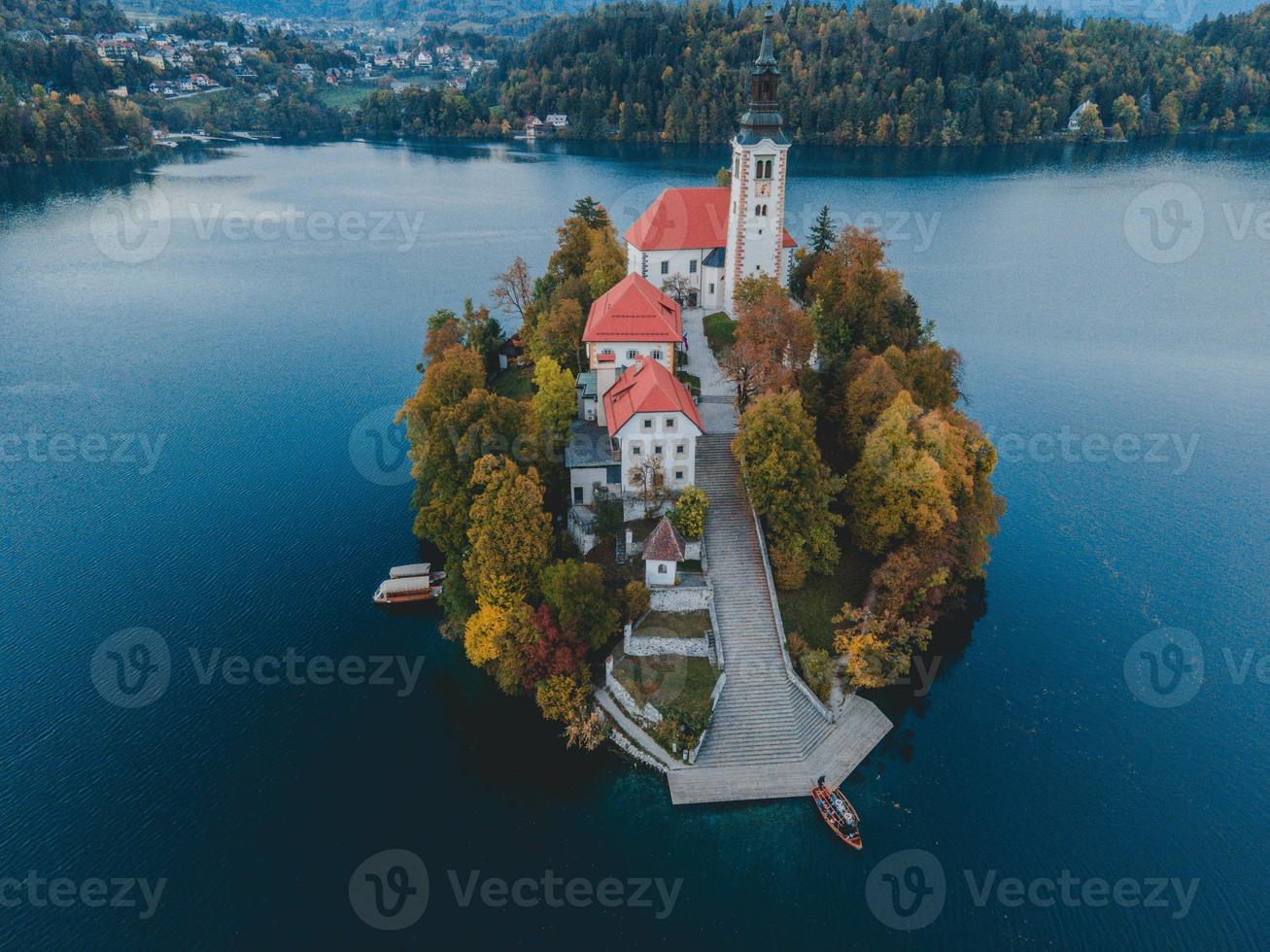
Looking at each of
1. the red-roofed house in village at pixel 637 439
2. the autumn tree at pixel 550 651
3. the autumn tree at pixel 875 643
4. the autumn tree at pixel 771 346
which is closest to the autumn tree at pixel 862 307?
the autumn tree at pixel 771 346

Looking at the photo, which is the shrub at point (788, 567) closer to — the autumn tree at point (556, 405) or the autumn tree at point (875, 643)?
the autumn tree at point (875, 643)

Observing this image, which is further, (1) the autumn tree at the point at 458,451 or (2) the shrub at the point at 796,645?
(1) the autumn tree at the point at 458,451

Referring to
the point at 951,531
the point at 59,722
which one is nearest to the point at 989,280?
the point at 951,531

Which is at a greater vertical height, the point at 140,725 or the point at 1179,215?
the point at 1179,215

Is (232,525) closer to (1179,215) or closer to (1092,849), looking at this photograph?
(1092,849)

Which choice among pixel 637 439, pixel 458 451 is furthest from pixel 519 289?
pixel 637 439

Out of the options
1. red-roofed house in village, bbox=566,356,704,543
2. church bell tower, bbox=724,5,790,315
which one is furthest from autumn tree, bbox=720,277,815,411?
church bell tower, bbox=724,5,790,315

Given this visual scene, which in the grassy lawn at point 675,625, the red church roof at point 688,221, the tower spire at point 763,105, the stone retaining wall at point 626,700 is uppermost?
the tower spire at point 763,105
